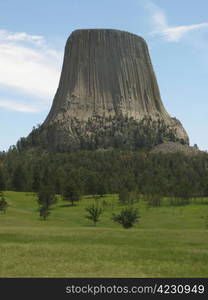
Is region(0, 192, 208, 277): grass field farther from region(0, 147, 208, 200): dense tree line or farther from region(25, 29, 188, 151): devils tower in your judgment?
region(25, 29, 188, 151): devils tower

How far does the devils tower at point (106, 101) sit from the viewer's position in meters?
173

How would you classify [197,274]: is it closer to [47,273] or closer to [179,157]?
[47,273]

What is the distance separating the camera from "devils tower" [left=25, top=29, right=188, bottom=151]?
173125 mm

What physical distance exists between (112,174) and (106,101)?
83.6 meters

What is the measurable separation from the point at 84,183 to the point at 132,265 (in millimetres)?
73949

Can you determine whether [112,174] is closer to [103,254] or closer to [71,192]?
[71,192]

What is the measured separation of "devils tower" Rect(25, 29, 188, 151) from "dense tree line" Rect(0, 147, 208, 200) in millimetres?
28488

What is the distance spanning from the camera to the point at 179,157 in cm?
13300

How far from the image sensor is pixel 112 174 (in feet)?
345

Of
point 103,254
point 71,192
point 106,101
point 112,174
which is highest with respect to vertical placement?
point 106,101

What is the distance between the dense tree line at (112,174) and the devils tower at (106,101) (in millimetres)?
28488

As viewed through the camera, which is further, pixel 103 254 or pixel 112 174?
pixel 112 174

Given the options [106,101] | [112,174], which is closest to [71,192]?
[112,174]

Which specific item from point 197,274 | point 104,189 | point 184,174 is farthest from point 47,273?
point 184,174
